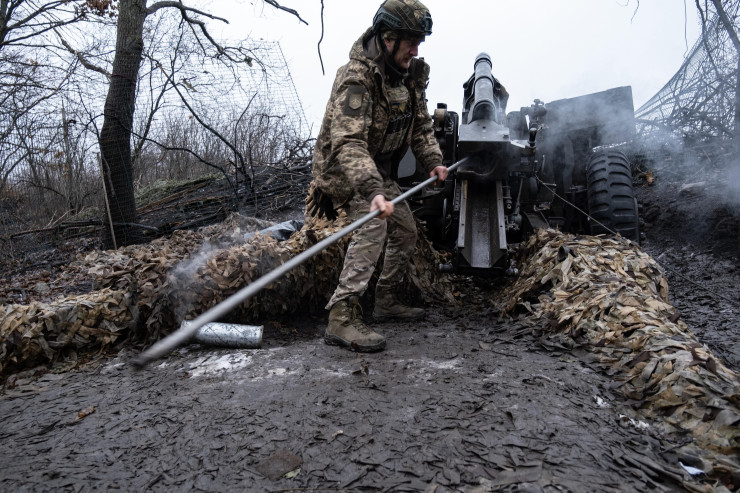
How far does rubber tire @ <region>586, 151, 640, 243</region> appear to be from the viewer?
5285 mm

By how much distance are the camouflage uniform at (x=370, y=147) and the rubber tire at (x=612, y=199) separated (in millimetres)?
2388

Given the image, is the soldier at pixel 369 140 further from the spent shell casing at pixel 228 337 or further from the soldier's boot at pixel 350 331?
the spent shell casing at pixel 228 337

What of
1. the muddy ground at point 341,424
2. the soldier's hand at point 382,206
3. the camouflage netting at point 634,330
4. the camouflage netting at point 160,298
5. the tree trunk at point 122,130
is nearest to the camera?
the muddy ground at point 341,424

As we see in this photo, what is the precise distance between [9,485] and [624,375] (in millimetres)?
2653

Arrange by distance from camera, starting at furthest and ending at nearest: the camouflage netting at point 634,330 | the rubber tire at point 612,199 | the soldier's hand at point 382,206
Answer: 1. the rubber tire at point 612,199
2. the soldier's hand at point 382,206
3. the camouflage netting at point 634,330

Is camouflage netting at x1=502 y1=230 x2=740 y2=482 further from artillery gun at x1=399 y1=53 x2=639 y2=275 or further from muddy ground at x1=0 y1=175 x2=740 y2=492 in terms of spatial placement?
artillery gun at x1=399 y1=53 x2=639 y2=275

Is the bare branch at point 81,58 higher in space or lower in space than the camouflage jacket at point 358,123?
higher

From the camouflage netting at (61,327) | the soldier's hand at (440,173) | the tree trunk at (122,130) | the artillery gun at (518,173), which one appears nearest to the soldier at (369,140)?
the soldier's hand at (440,173)

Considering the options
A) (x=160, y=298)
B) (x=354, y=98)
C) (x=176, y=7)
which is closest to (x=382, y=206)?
(x=354, y=98)

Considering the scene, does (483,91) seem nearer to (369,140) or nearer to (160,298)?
(369,140)

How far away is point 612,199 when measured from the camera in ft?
17.6

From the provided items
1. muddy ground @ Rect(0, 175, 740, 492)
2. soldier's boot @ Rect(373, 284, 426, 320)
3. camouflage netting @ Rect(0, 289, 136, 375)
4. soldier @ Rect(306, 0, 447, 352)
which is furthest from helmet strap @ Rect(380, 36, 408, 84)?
camouflage netting @ Rect(0, 289, 136, 375)

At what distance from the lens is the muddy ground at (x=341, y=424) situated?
1812 millimetres

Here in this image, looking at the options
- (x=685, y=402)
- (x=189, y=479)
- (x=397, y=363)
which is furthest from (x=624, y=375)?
(x=189, y=479)
